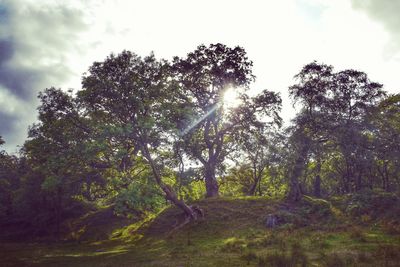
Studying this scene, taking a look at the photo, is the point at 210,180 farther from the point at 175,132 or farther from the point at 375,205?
the point at 375,205

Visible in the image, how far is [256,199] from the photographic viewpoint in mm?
A: 37500

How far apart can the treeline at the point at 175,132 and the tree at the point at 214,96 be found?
0.40ft

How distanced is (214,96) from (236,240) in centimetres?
2126

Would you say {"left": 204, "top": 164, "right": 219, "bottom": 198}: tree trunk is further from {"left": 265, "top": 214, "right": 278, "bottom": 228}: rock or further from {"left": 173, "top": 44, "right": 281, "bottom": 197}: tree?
{"left": 265, "top": 214, "right": 278, "bottom": 228}: rock

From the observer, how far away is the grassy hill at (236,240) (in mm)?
15938

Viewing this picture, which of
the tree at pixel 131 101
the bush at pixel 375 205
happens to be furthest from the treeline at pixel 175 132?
the bush at pixel 375 205

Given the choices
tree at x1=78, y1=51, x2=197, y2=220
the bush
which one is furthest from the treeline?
the bush

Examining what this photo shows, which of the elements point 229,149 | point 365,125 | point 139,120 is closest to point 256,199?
point 229,149

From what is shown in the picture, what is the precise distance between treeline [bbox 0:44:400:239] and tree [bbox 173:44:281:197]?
12cm

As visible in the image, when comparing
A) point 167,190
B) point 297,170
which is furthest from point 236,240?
point 297,170

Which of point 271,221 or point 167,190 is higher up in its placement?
point 167,190

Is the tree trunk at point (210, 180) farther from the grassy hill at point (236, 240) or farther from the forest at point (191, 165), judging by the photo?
the grassy hill at point (236, 240)

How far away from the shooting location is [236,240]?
74.7ft

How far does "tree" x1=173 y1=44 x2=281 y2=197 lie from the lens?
38.0 m
